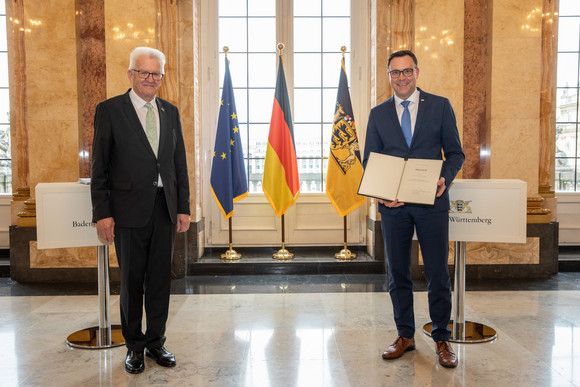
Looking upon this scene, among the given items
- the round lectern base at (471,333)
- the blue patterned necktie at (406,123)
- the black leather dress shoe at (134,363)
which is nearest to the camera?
the black leather dress shoe at (134,363)

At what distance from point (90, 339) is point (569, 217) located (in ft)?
18.4

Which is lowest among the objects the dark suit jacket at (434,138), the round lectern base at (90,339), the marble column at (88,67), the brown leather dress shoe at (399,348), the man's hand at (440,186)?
the round lectern base at (90,339)

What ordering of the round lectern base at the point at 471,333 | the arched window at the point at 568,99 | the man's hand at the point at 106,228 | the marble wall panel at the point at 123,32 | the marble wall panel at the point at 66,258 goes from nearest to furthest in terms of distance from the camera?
the man's hand at the point at 106,228, the round lectern base at the point at 471,333, the marble wall panel at the point at 123,32, the marble wall panel at the point at 66,258, the arched window at the point at 568,99

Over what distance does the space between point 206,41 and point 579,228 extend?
5.11 meters

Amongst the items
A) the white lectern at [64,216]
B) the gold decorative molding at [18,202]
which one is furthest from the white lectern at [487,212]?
the gold decorative molding at [18,202]

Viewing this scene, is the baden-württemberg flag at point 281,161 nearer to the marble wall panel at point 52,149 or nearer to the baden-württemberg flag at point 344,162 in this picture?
the baden-württemberg flag at point 344,162

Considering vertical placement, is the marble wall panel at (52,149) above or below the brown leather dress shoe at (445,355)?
above

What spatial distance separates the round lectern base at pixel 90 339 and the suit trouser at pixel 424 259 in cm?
181

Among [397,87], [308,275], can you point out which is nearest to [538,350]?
[397,87]

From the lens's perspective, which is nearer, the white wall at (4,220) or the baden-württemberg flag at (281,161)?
the baden-württemberg flag at (281,161)

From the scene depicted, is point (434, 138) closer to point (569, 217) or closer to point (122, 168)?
point (122, 168)

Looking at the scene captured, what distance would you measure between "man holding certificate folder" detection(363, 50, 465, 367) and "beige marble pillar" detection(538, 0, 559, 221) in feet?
9.20

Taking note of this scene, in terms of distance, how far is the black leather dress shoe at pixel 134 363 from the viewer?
8.68ft

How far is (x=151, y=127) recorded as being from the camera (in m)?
2.67
